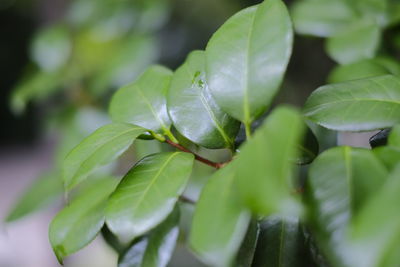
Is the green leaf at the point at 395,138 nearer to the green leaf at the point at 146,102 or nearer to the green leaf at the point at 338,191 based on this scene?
the green leaf at the point at 338,191

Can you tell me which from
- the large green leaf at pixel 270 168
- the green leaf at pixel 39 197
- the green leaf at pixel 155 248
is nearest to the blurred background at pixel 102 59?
the green leaf at pixel 39 197

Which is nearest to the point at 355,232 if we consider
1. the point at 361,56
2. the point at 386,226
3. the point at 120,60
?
the point at 386,226

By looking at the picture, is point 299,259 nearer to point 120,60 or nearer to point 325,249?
point 325,249

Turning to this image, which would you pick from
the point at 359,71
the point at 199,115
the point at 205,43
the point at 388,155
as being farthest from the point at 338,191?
the point at 205,43

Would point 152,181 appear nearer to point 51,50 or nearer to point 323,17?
point 323,17

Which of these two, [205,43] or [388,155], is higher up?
[388,155]

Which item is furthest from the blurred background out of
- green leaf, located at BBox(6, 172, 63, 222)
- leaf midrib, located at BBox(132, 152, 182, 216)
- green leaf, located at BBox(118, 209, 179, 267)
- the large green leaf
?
the large green leaf

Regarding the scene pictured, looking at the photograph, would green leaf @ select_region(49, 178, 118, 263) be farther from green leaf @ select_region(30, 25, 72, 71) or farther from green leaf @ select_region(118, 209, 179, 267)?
green leaf @ select_region(30, 25, 72, 71)
